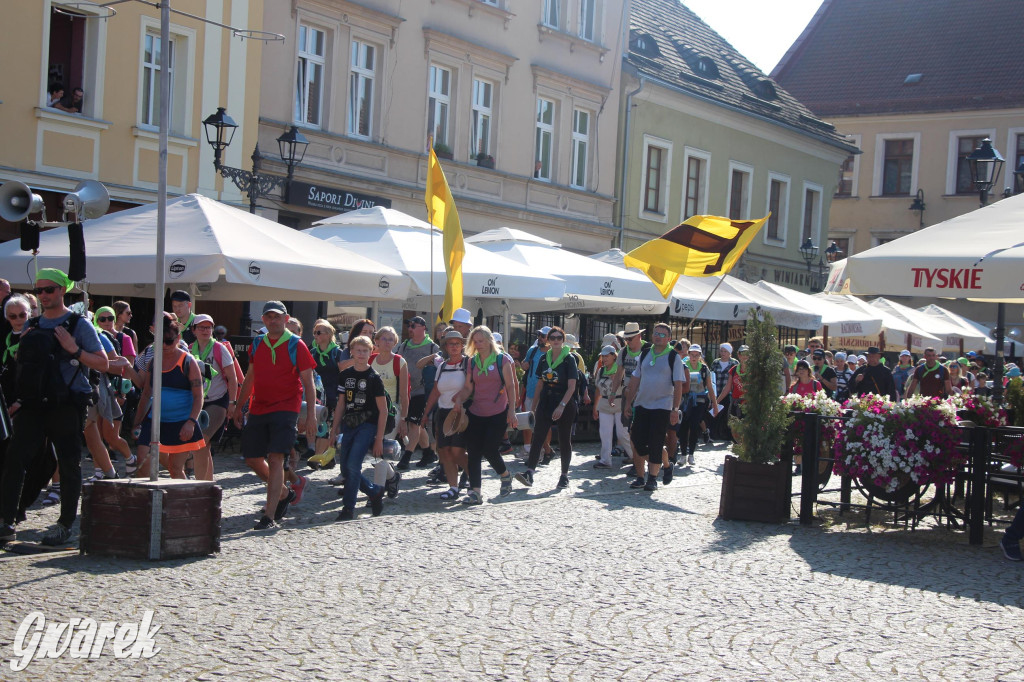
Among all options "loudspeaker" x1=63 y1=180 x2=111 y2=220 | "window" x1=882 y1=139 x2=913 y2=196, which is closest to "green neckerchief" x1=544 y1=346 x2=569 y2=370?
"loudspeaker" x1=63 y1=180 x2=111 y2=220

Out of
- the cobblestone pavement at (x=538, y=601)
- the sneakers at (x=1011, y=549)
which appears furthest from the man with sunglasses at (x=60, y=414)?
the sneakers at (x=1011, y=549)

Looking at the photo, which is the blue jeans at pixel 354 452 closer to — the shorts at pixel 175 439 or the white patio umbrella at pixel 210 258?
the shorts at pixel 175 439

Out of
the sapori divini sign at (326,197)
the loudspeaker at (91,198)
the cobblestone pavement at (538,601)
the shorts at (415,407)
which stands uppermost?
the sapori divini sign at (326,197)

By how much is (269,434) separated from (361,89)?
1452 cm

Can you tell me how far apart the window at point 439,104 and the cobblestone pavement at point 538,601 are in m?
15.2

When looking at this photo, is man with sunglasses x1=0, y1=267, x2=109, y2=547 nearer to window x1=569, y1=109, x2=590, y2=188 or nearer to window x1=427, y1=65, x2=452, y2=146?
window x1=427, y1=65, x2=452, y2=146

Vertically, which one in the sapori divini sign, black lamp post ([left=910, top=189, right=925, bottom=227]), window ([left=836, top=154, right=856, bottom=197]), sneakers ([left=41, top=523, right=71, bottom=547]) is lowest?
sneakers ([left=41, top=523, right=71, bottom=547])

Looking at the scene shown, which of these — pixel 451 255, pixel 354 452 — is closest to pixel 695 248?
pixel 451 255

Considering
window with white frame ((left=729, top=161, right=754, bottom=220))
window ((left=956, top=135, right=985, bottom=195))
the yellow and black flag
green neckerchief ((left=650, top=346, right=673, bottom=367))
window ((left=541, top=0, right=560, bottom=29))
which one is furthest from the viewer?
window ((left=956, top=135, right=985, bottom=195))

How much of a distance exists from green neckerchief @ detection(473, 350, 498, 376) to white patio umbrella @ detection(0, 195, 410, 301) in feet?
7.03

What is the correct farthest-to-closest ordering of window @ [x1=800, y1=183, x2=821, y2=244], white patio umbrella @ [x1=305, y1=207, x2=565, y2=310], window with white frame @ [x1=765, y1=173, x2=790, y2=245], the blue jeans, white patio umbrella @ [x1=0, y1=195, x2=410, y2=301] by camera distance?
window @ [x1=800, y1=183, x2=821, y2=244]
window with white frame @ [x1=765, y1=173, x2=790, y2=245]
white patio umbrella @ [x1=305, y1=207, x2=565, y2=310]
white patio umbrella @ [x1=0, y1=195, x2=410, y2=301]
the blue jeans

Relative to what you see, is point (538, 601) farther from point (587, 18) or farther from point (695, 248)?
point (587, 18)

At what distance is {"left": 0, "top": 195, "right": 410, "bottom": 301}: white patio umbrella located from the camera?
11.5 meters

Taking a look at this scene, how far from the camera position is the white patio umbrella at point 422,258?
14.7 metres
